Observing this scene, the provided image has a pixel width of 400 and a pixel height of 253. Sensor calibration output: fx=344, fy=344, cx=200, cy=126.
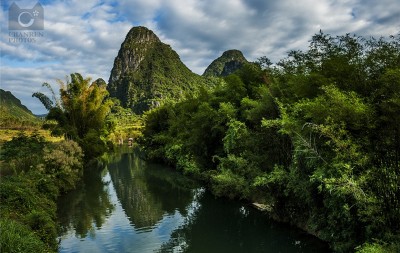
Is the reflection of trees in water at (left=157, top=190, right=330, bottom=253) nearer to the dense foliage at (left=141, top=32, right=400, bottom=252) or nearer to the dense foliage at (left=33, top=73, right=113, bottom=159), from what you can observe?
the dense foliage at (left=141, top=32, right=400, bottom=252)

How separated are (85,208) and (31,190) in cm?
603

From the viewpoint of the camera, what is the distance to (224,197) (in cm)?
2520

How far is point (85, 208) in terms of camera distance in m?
23.5

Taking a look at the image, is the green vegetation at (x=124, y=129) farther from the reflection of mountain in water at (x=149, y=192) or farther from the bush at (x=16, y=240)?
the bush at (x=16, y=240)

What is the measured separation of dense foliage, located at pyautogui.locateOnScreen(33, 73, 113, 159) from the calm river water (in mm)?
10116

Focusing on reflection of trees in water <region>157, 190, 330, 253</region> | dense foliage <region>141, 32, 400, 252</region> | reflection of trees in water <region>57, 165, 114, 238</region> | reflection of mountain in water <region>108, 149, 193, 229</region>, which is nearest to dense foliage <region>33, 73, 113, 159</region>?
reflection of mountain in water <region>108, 149, 193, 229</region>

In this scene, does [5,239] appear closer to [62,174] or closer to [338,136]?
[338,136]

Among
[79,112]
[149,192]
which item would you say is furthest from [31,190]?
[79,112]

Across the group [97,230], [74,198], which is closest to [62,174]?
[74,198]

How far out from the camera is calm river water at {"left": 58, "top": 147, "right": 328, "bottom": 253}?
15789 mm

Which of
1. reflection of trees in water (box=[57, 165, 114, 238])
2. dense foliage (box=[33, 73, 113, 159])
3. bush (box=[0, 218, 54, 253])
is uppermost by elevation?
dense foliage (box=[33, 73, 113, 159])

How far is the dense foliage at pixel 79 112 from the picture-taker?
127 ft

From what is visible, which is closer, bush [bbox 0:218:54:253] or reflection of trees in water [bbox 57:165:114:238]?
bush [bbox 0:218:54:253]

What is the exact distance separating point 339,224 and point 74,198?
2030 centimetres
